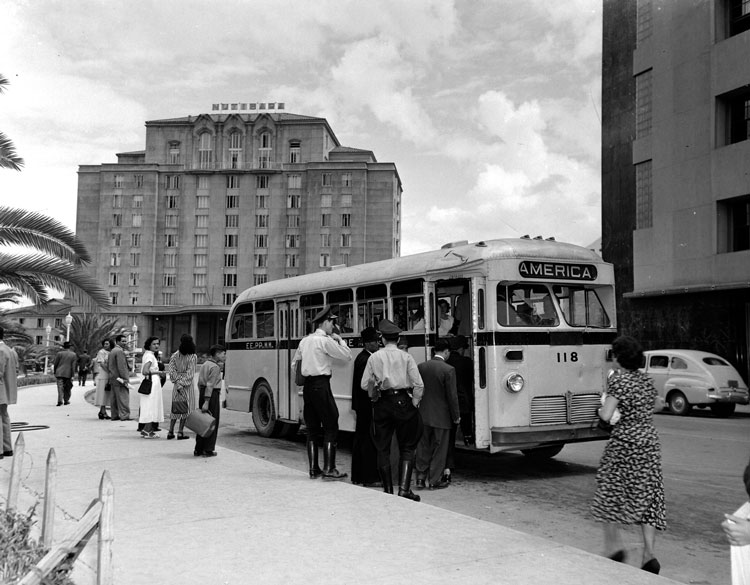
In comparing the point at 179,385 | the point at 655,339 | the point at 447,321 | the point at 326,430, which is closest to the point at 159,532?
the point at 326,430

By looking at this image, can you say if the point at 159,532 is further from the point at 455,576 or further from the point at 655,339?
the point at 655,339

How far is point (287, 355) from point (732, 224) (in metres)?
18.4

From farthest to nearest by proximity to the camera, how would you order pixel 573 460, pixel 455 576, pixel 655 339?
pixel 655 339
pixel 573 460
pixel 455 576

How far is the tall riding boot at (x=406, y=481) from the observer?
820 centimetres

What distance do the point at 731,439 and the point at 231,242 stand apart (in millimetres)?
81502

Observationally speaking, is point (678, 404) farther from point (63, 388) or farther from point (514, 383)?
point (63, 388)

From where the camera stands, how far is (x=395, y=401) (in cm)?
829

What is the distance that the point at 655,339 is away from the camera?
91.5ft

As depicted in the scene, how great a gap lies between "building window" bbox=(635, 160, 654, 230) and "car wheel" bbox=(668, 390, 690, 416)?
31.3 ft

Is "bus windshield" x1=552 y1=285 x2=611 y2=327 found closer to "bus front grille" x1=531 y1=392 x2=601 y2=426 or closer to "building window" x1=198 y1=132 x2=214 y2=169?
"bus front grille" x1=531 y1=392 x2=601 y2=426

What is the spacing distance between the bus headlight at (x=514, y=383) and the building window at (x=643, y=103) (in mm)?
22925

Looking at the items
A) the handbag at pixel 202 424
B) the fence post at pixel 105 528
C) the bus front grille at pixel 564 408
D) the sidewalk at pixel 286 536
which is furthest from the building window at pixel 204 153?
the fence post at pixel 105 528

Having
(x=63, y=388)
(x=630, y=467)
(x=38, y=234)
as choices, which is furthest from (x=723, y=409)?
(x=63, y=388)

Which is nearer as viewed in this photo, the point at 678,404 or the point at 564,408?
the point at 564,408
